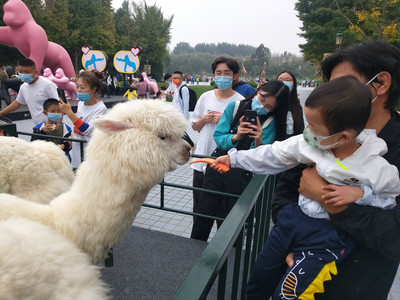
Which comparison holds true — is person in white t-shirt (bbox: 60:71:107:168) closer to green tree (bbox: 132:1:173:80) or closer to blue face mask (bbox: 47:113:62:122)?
blue face mask (bbox: 47:113:62:122)

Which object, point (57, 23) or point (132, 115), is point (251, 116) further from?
point (57, 23)

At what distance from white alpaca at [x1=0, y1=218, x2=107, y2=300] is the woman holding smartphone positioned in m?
1.49

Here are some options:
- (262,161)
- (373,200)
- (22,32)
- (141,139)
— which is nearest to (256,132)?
(262,161)

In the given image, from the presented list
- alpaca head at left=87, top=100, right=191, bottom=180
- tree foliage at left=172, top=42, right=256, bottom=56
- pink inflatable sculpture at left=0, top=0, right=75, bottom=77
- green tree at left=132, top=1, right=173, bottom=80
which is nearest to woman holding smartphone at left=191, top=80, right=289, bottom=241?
alpaca head at left=87, top=100, right=191, bottom=180

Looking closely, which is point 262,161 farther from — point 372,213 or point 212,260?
point 212,260

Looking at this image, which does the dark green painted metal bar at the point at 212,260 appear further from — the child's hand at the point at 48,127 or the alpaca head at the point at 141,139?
the child's hand at the point at 48,127

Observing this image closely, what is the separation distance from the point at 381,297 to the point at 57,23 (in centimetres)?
2897

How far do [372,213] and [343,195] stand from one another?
12 cm

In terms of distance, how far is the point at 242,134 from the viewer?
231cm

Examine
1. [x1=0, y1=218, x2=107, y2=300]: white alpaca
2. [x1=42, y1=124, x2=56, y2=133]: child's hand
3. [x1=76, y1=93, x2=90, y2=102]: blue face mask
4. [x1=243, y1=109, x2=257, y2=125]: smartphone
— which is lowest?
[x1=0, y1=218, x2=107, y2=300]: white alpaca

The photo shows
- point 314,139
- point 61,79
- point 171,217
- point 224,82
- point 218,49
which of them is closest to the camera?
point 314,139

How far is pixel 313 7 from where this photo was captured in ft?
99.3

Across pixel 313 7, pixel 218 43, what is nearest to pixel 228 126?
pixel 313 7

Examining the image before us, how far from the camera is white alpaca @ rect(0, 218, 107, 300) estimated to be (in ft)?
3.16
